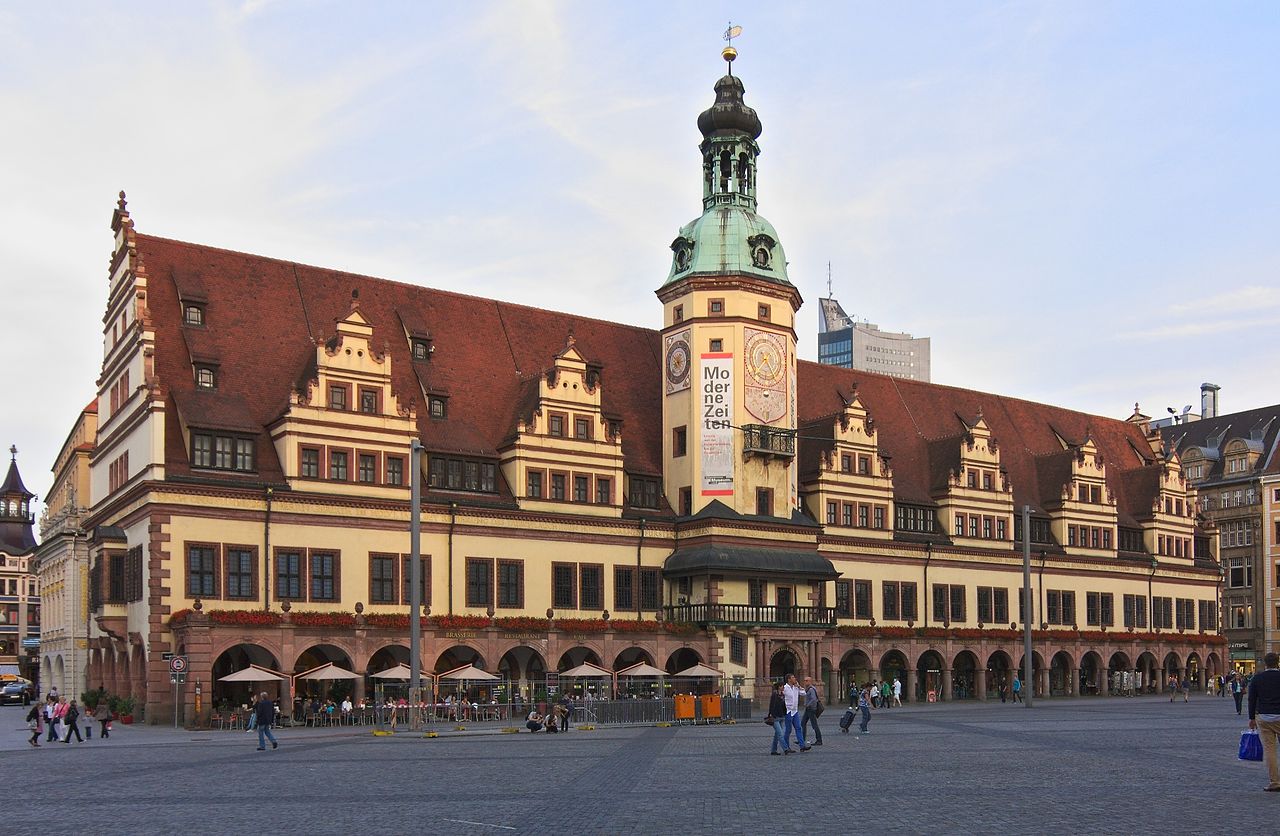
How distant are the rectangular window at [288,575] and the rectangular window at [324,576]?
581 millimetres

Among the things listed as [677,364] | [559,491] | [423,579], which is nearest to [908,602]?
[677,364]

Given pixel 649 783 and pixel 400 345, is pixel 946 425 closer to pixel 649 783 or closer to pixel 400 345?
pixel 400 345

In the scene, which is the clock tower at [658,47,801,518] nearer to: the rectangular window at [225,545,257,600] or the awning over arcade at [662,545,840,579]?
the awning over arcade at [662,545,840,579]

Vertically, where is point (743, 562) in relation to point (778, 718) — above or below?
above

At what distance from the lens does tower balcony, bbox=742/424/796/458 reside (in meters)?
74.8

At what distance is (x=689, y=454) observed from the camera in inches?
2968

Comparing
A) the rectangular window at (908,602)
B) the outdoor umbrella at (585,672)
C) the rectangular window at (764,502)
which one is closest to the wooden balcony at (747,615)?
the rectangular window at (764,502)

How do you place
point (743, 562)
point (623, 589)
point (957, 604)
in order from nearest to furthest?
point (743, 562)
point (623, 589)
point (957, 604)

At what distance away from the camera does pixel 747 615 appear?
7300cm

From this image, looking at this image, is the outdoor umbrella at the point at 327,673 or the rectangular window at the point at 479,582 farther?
the rectangular window at the point at 479,582

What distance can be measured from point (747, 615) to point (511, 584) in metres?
12.2

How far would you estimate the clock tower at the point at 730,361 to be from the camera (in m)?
74.8

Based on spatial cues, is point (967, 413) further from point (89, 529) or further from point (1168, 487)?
point (89, 529)

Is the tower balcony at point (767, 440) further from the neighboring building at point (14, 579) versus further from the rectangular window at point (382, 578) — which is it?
the neighboring building at point (14, 579)
